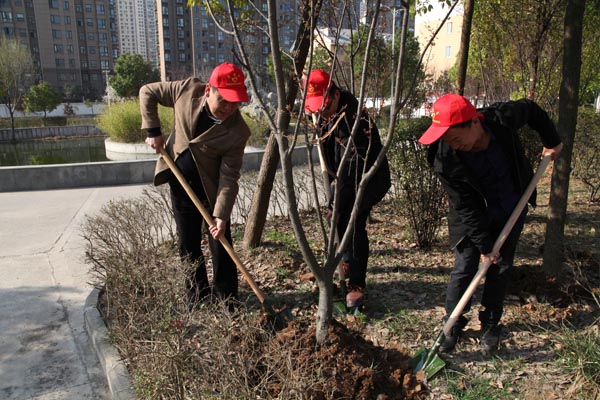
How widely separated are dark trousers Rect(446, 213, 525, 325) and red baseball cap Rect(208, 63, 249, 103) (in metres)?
1.56

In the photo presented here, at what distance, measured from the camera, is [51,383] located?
2.71 meters

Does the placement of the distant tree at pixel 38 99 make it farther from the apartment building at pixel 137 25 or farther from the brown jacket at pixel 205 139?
the apartment building at pixel 137 25

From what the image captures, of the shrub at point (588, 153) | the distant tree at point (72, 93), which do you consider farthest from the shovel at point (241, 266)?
the distant tree at point (72, 93)

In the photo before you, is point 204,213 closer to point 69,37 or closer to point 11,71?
point 11,71

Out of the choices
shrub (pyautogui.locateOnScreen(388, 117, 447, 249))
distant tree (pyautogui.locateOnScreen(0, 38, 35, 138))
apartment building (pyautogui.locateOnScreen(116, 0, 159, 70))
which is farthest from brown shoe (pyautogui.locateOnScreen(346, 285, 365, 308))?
apartment building (pyautogui.locateOnScreen(116, 0, 159, 70))

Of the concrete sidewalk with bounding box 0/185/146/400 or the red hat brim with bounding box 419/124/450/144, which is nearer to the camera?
the red hat brim with bounding box 419/124/450/144

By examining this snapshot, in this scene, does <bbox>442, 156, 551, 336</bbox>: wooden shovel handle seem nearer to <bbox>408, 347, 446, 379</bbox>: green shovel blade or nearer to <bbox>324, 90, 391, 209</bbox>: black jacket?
<bbox>408, 347, 446, 379</bbox>: green shovel blade

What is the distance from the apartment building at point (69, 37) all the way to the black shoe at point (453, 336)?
71.6 meters

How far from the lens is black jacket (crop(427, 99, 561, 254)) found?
2.55m

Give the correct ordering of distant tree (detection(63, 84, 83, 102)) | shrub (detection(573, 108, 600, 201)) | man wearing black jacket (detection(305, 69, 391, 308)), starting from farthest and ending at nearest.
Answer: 1. distant tree (detection(63, 84, 83, 102))
2. shrub (detection(573, 108, 600, 201))
3. man wearing black jacket (detection(305, 69, 391, 308))

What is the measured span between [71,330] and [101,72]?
82383 mm

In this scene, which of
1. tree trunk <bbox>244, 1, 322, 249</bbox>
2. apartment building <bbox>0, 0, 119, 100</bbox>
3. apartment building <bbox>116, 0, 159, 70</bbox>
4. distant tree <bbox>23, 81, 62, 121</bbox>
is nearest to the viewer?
tree trunk <bbox>244, 1, 322, 249</bbox>

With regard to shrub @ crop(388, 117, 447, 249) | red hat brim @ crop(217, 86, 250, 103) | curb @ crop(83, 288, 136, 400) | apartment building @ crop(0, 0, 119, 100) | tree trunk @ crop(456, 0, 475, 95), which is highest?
apartment building @ crop(0, 0, 119, 100)

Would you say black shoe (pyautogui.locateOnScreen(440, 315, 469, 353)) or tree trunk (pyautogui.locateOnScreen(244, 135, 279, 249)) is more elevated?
tree trunk (pyautogui.locateOnScreen(244, 135, 279, 249))
